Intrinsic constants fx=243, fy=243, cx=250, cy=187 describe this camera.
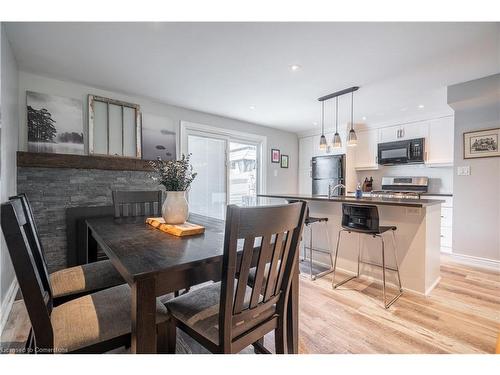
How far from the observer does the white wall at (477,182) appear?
2.89 meters

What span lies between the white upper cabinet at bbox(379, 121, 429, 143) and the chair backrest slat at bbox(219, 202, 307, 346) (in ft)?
14.5

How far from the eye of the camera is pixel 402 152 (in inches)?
175

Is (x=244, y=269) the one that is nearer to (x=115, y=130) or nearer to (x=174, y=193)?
(x=174, y=193)

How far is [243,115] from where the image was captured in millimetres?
4293

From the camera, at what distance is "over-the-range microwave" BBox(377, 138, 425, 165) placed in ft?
14.0

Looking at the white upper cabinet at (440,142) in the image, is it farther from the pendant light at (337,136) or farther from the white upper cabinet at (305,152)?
the white upper cabinet at (305,152)

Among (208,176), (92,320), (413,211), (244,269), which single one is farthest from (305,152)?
(92,320)

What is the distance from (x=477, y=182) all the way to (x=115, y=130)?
4645mm

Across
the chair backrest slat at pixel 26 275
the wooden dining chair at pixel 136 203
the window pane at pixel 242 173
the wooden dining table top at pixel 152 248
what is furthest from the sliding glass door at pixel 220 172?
the chair backrest slat at pixel 26 275

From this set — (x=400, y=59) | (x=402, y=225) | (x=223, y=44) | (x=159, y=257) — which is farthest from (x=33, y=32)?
(x=402, y=225)

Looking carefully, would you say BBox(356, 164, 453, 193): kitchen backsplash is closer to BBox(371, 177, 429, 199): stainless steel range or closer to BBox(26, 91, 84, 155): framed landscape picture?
BBox(371, 177, 429, 199): stainless steel range

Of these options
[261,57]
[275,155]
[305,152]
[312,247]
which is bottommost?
[312,247]

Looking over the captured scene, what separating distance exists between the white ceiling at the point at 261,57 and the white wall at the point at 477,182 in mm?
258
